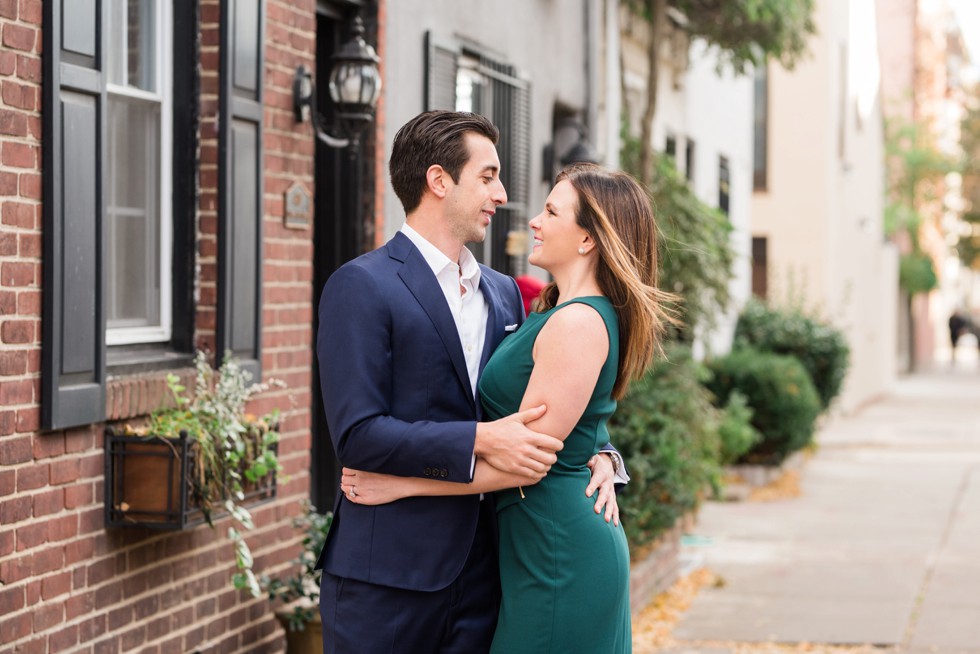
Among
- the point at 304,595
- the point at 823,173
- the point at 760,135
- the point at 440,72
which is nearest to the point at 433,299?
the point at 304,595

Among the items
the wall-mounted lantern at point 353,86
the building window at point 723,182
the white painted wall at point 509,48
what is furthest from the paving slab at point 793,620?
the building window at point 723,182

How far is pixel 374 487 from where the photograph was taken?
3.20 meters

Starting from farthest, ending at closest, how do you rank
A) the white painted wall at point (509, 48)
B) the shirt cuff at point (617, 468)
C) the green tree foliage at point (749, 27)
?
the green tree foliage at point (749, 27)
the white painted wall at point (509, 48)
the shirt cuff at point (617, 468)

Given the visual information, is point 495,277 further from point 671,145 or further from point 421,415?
point 671,145

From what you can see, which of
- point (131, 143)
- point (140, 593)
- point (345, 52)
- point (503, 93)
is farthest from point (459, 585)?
point (503, 93)

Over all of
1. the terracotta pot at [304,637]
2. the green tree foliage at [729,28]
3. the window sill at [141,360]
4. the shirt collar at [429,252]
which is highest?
the green tree foliage at [729,28]

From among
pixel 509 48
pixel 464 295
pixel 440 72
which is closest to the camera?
pixel 464 295

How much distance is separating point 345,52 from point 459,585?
3.58m

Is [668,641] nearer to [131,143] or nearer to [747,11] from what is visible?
[131,143]

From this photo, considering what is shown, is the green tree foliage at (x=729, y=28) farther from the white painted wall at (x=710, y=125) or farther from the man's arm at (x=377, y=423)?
the man's arm at (x=377, y=423)

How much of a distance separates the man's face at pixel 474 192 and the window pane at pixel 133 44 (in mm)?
2139

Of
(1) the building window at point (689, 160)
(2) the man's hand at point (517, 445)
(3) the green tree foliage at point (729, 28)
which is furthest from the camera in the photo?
(1) the building window at point (689, 160)

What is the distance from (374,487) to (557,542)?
0.43 meters

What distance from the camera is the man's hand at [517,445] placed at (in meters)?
3.07
